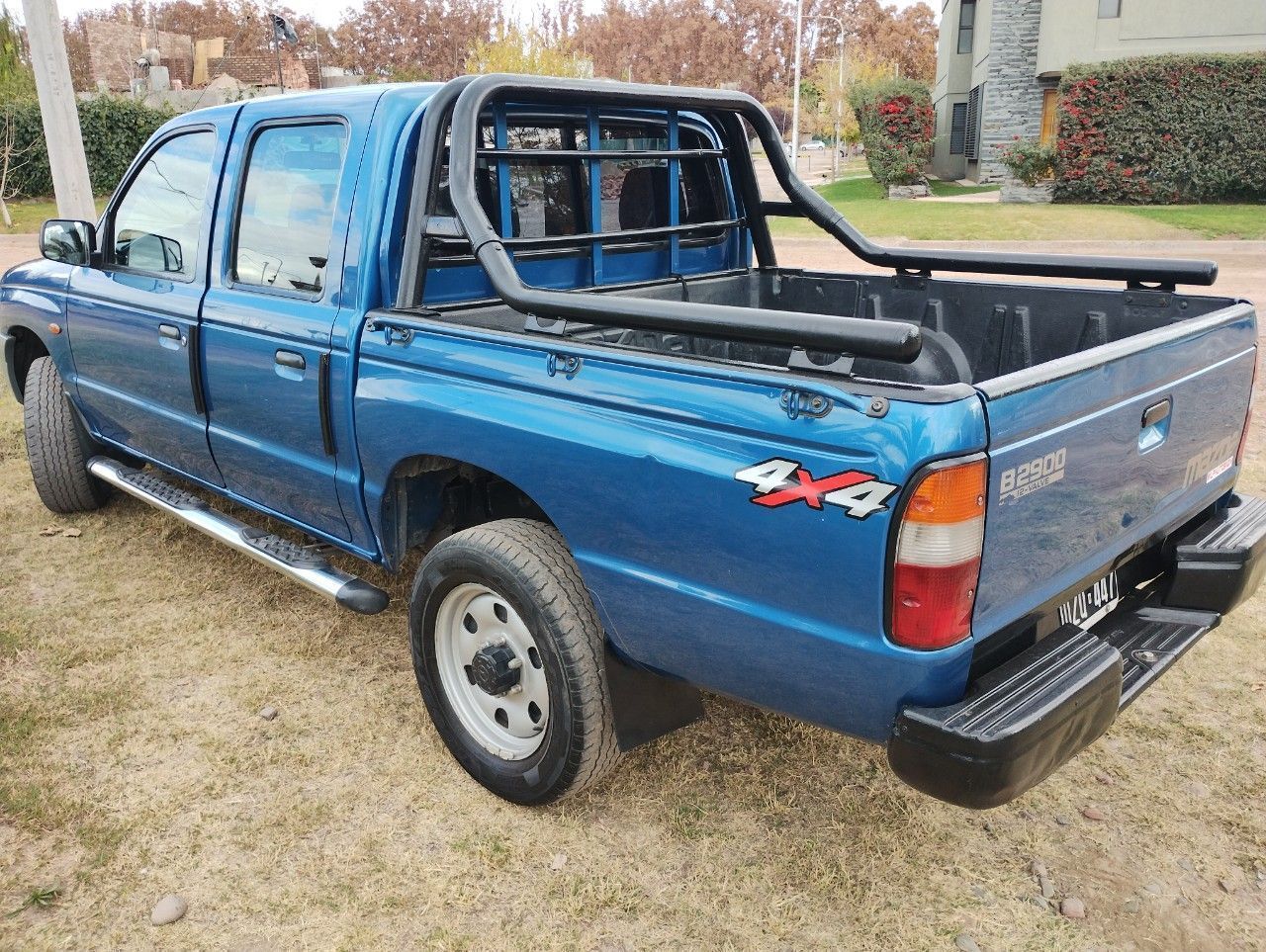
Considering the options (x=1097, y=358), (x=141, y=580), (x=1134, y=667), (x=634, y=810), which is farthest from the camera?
(x=141, y=580)

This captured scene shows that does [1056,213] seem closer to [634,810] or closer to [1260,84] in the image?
[1260,84]

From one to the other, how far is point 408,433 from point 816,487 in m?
1.41

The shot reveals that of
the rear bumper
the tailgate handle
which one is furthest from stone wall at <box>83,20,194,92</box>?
the rear bumper

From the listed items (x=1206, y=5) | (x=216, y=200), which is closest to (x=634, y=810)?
(x=216, y=200)

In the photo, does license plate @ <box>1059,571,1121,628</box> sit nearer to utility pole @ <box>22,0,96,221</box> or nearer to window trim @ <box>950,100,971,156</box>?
utility pole @ <box>22,0,96,221</box>

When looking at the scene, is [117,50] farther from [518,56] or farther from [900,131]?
[900,131]

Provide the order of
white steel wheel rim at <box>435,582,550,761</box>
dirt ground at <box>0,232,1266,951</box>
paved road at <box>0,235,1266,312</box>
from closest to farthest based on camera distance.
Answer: dirt ground at <box>0,232,1266,951</box>, white steel wheel rim at <box>435,582,550,761</box>, paved road at <box>0,235,1266,312</box>

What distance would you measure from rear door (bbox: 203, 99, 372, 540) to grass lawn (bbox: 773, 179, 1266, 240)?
15058mm

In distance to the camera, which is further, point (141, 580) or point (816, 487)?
point (141, 580)

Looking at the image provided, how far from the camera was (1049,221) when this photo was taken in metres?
18.7

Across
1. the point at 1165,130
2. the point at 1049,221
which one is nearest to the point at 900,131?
the point at 1165,130

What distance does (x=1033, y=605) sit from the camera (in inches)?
95.3

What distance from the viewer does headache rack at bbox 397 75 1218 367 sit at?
2.31 m

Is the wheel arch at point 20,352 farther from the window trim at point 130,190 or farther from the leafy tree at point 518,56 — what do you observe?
the leafy tree at point 518,56
